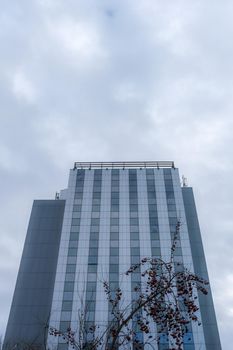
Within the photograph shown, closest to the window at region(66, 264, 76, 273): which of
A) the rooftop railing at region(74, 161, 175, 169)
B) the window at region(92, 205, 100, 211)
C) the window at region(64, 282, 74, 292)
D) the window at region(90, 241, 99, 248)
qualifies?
the window at region(64, 282, 74, 292)

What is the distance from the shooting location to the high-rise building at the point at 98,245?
44281 millimetres

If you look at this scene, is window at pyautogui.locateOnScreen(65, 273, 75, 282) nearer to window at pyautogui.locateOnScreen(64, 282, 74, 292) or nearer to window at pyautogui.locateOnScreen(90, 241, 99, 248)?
window at pyautogui.locateOnScreen(64, 282, 74, 292)

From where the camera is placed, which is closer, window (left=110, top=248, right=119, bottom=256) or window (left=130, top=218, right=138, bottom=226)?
window (left=110, top=248, right=119, bottom=256)

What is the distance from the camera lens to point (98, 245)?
1991 inches

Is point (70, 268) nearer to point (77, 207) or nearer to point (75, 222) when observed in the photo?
point (75, 222)

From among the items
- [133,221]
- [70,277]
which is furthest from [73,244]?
[133,221]

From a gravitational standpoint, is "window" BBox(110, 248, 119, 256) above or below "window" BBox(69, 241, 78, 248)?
below

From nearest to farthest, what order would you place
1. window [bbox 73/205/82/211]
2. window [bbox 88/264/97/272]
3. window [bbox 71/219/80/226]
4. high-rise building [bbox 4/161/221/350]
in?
high-rise building [bbox 4/161/221/350] < window [bbox 88/264/97/272] < window [bbox 71/219/80/226] < window [bbox 73/205/82/211]

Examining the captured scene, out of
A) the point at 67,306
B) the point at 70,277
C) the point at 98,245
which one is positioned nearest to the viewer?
the point at 67,306

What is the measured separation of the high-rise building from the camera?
145 ft

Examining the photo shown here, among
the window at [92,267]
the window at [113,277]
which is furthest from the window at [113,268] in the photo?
the window at [92,267]

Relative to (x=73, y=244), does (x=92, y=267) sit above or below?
below

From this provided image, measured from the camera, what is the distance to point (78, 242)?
5100cm

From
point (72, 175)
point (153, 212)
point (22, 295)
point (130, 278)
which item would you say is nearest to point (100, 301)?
point (130, 278)
